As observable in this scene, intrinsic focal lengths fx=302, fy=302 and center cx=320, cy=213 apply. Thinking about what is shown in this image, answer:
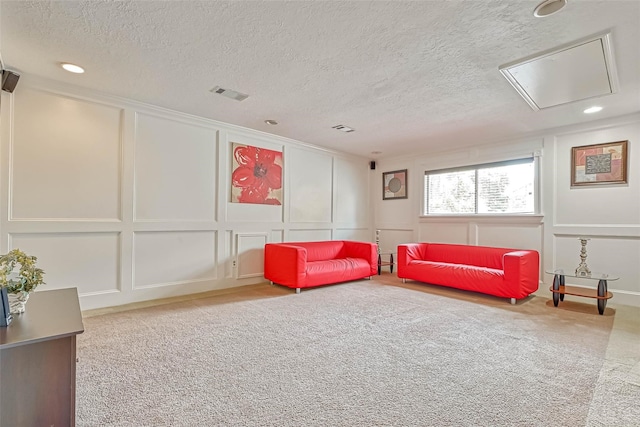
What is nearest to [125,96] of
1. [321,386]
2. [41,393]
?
[41,393]

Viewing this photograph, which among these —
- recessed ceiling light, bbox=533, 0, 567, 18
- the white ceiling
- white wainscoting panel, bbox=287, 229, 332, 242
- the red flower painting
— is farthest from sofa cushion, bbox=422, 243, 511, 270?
recessed ceiling light, bbox=533, 0, 567, 18

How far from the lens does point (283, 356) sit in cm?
237

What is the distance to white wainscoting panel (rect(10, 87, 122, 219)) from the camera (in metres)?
3.16

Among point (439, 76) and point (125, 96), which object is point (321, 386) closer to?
point (439, 76)

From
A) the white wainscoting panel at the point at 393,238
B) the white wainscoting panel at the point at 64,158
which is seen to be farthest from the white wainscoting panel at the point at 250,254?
the white wainscoting panel at the point at 393,238

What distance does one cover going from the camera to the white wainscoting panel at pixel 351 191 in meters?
6.47

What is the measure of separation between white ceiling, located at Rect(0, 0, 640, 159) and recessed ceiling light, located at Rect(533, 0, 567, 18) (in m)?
0.05

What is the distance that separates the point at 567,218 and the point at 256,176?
482 cm

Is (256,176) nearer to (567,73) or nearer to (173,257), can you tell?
(173,257)

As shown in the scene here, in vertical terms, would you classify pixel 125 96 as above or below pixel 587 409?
above

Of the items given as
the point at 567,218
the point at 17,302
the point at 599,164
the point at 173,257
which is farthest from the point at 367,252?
the point at 17,302

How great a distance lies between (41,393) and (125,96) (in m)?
3.43

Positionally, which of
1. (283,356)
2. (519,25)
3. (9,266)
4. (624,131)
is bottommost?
(283,356)

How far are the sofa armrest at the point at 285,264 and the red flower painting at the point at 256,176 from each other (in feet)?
2.79
